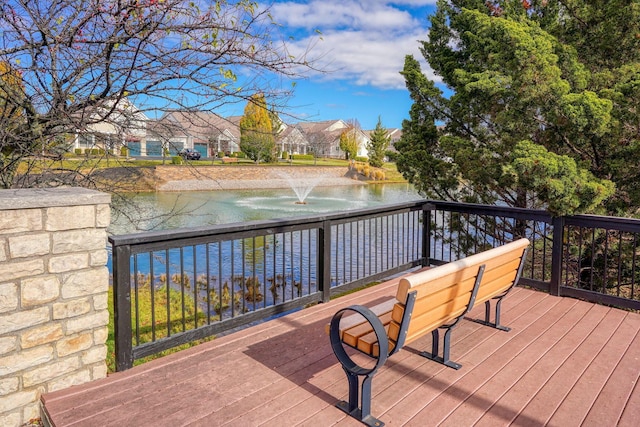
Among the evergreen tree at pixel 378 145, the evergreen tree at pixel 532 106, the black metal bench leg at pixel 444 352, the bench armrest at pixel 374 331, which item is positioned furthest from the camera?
the evergreen tree at pixel 378 145

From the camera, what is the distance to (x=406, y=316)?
78.0 inches

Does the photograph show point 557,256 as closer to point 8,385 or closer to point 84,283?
point 84,283

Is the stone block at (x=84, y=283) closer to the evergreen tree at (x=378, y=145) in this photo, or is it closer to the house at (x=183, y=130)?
the house at (x=183, y=130)

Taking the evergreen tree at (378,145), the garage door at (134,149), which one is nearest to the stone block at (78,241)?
the garage door at (134,149)

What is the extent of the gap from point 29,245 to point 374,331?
178 cm

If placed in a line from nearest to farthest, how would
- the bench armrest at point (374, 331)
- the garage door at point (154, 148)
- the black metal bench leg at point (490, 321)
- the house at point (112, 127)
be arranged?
the bench armrest at point (374, 331) < the black metal bench leg at point (490, 321) < the house at point (112, 127) < the garage door at point (154, 148)

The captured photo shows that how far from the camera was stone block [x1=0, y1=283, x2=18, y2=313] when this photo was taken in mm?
2145

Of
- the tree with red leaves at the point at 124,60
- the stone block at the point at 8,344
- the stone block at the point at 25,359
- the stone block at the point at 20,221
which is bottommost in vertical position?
the stone block at the point at 25,359

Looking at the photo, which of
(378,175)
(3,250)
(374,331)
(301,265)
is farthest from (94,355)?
(378,175)

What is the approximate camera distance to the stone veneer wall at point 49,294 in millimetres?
2172

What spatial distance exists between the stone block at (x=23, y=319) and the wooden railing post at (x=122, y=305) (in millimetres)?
358

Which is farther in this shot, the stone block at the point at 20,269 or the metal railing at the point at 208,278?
the metal railing at the point at 208,278

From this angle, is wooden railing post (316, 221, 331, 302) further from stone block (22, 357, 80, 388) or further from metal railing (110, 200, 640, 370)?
stone block (22, 357, 80, 388)

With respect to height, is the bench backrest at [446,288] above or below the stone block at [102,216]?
below
